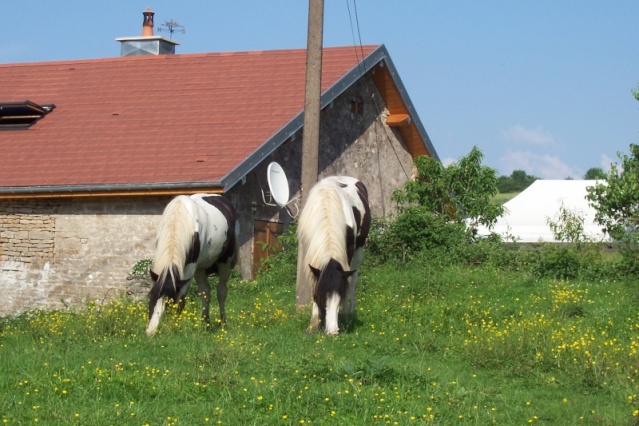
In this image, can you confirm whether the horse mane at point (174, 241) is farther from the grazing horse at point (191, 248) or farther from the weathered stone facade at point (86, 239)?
the weathered stone facade at point (86, 239)

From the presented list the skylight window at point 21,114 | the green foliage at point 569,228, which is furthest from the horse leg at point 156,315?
the green foliage at point 569,228

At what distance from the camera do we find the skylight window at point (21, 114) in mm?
23438

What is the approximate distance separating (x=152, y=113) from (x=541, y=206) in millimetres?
23093

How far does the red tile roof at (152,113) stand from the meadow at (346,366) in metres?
5.02

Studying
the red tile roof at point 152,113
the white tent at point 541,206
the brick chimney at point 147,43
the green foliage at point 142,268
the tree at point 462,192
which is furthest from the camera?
the white tent at point 541,206

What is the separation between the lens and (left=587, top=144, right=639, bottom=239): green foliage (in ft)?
72.4

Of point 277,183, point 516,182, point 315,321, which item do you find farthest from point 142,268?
point 516,182

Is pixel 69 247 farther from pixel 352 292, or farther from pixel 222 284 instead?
pixel 352 292

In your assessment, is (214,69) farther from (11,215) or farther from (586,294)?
(586,294)

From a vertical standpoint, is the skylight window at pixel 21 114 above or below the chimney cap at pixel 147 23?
below

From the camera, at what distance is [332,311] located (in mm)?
11969

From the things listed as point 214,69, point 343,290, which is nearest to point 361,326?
point 343,290

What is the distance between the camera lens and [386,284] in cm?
1730

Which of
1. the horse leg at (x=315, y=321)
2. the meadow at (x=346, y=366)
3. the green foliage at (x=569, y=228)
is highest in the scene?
the green foliage at (x=569, y=228)
